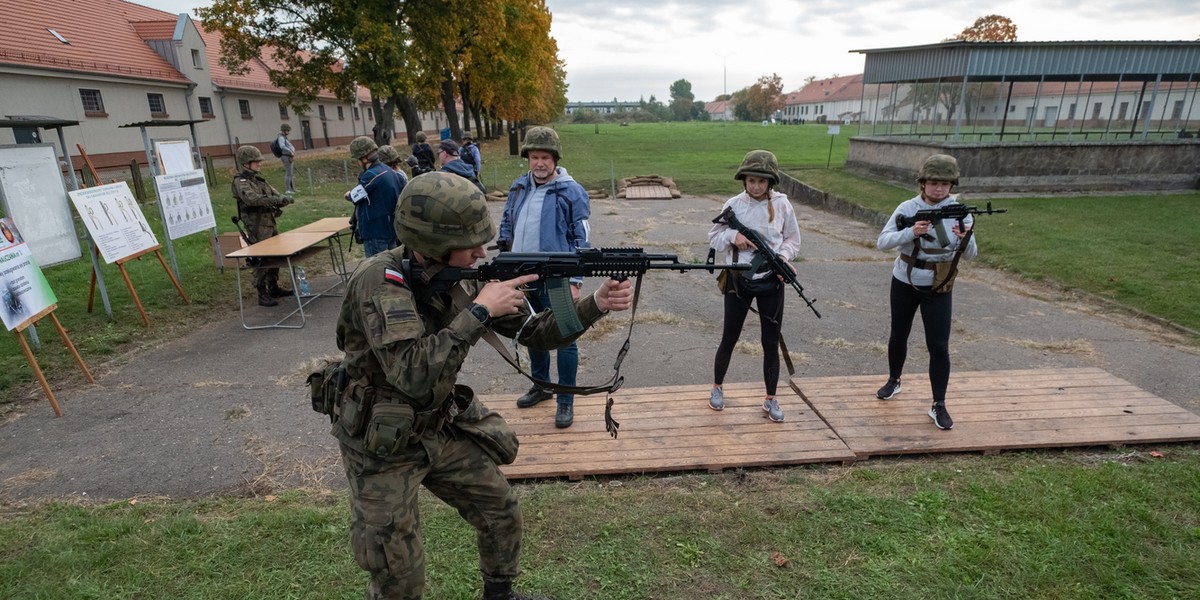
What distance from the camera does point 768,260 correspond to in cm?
438

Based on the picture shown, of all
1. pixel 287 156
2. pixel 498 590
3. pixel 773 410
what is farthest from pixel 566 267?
pixel 287 156

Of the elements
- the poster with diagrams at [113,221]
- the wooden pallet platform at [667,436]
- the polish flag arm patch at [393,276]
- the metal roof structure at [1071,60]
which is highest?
the metal roof structure at [1071,60]

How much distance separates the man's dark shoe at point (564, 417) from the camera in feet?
16.1

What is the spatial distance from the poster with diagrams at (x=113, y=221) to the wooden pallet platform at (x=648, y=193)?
14124 millimetres

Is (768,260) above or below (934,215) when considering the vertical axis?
below

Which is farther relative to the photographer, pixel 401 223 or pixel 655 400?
pixel 655 400

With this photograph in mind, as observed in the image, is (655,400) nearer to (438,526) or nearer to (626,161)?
(438,526)

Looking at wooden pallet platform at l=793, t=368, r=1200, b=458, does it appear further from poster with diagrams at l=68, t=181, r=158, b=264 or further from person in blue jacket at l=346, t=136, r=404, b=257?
poster with diagrams at l=68, t=181, r=158, b=264

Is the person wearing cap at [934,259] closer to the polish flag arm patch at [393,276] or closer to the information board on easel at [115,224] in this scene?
the polish flag arm patch at [393,276]

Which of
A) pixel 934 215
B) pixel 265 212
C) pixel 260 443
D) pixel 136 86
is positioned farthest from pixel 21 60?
pixel 934 215

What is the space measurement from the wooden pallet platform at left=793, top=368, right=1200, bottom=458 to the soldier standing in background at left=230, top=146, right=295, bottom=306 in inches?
298

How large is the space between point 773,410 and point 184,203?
9290 mm

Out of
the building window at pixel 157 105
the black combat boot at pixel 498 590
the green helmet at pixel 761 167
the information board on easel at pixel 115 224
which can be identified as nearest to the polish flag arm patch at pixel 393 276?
the black combat boot at pixel 498 590

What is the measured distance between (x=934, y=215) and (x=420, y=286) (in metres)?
3.95
